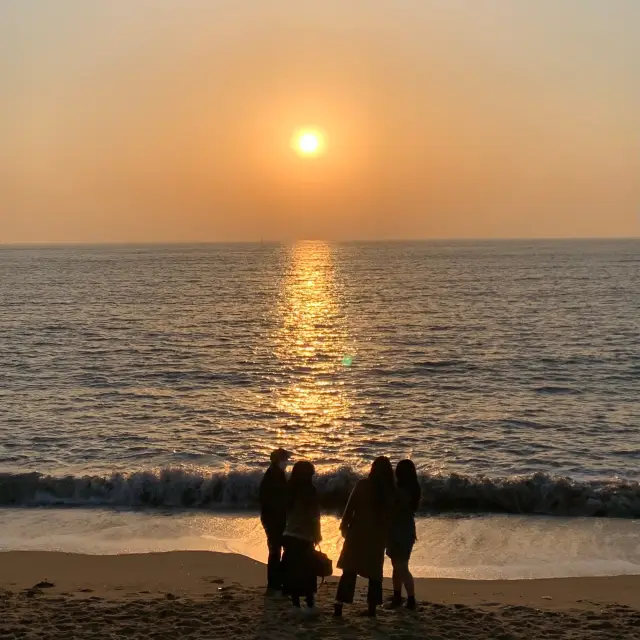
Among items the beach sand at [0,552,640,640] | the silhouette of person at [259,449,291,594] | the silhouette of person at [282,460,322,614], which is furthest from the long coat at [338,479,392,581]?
the silhouette of person at [259,449,291,594]

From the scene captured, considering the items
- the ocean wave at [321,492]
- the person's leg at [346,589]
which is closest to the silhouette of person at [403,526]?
the person's leg at [346,589]

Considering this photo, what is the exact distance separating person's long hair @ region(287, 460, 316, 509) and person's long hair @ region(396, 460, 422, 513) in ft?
3.22

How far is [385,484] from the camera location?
369 inches

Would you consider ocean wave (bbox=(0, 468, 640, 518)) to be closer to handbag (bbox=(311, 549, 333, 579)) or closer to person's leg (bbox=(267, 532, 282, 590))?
person's leg (bbox=(267, 532, 282, 590))

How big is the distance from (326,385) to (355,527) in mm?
22923

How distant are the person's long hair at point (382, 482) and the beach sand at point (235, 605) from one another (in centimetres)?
134

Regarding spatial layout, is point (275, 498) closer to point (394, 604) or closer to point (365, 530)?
point (365, 530)

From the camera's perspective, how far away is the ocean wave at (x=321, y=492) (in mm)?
16609

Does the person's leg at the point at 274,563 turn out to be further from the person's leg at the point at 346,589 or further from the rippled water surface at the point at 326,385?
the rippled water surface at the point at 326,385

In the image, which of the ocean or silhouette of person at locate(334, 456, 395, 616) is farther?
the ocean

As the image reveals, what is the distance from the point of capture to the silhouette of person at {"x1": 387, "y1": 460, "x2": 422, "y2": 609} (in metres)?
9.71

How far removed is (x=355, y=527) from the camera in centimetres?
955

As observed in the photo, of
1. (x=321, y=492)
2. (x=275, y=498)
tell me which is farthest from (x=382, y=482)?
(x=321, y=492)

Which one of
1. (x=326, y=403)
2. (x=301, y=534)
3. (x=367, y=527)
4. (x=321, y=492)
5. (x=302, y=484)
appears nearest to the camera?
(x=367, y=527)
